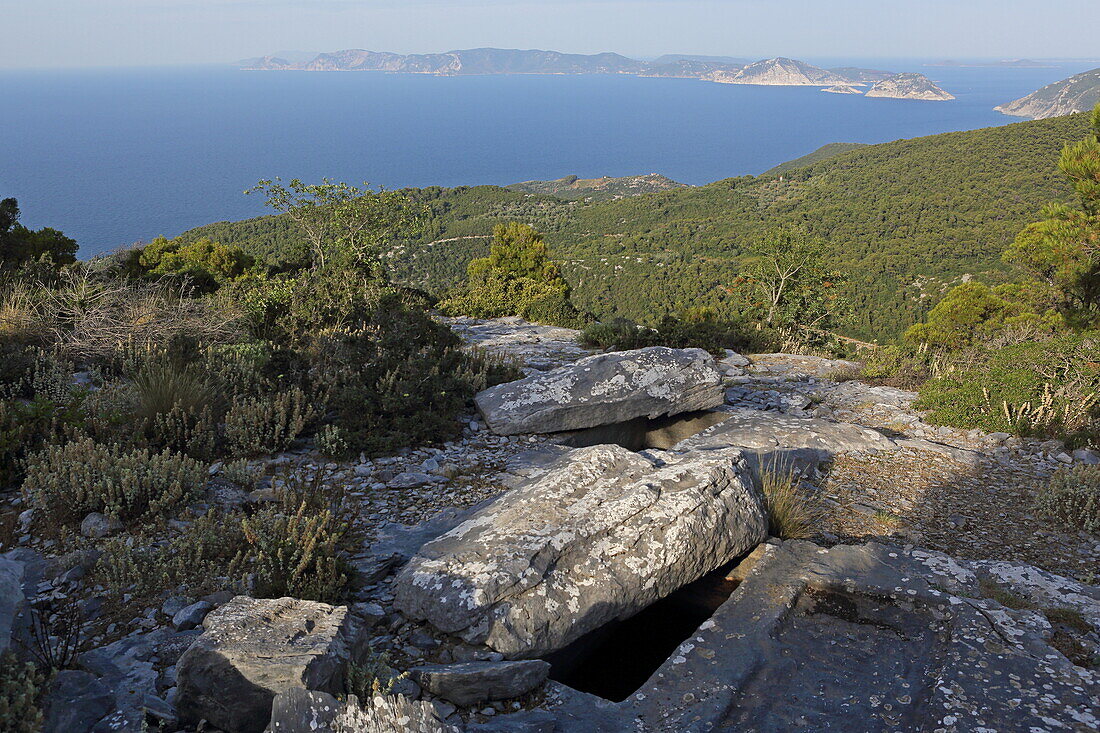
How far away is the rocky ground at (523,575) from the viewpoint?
3176 millimetres

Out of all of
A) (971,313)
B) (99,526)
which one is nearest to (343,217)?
(99,526)

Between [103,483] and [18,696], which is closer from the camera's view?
[18,696]

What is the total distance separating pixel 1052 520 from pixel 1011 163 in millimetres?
79994

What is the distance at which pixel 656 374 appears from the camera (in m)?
8.50

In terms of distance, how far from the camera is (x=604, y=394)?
26.7ft

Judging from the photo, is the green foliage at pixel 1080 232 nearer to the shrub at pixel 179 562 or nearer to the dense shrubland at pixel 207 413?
the dense shrubland at pixel 207 413

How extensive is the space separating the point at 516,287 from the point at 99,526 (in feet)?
62.9

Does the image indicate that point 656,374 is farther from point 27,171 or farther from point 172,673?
point 27,171

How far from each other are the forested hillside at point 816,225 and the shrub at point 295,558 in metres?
37.3

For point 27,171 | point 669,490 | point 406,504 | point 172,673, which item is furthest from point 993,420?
point 27,171

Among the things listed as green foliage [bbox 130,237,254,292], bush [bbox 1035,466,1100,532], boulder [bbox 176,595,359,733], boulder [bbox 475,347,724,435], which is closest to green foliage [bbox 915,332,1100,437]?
bush [bbox 1035,466,1100,532]

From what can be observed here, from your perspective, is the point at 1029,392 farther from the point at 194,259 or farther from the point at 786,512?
the point at 194,259

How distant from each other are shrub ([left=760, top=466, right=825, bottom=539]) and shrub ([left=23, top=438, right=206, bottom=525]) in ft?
15.6

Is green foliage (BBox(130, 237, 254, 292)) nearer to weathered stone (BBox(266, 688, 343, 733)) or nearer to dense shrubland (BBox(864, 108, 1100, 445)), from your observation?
dense shrubland (BBox(864, 108, 1100, 445))
